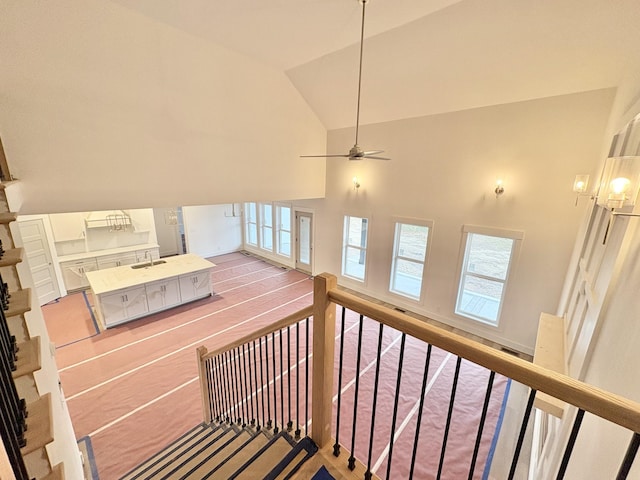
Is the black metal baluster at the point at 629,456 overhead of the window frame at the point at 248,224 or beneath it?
overhead

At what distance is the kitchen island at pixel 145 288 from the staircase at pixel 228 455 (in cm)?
340

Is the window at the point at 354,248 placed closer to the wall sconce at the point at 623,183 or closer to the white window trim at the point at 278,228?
the white window trim at the point at 278,228

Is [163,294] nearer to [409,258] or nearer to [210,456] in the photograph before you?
[210,456]

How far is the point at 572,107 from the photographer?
360 centimetres

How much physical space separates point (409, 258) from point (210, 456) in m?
4.79

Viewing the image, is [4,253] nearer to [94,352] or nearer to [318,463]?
[318,463]

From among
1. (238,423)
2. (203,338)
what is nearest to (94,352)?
(203,338)

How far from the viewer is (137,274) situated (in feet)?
19.2

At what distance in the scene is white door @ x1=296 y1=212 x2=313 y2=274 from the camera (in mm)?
7977

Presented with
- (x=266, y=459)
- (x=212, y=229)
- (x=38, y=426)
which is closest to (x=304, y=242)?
(x=212, y=229)

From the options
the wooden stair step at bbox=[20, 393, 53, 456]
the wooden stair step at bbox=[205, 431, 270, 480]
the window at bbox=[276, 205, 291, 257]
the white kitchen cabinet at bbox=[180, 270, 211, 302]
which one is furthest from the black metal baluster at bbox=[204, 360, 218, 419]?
the window at bbox=[276, 205, 291, 257]

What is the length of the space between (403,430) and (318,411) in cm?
239

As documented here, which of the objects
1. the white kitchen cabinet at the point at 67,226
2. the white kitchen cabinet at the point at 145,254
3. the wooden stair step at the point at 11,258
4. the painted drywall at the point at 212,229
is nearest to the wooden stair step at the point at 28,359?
the wooden stair step at the point at 11,258

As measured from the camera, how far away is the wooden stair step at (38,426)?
1016mm
